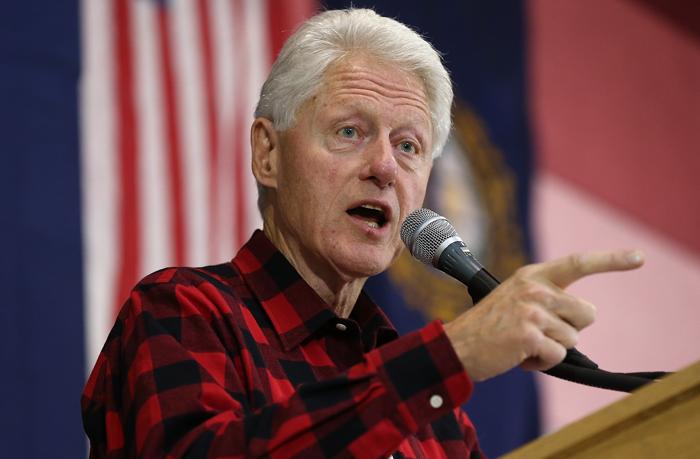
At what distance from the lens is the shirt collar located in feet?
6.06

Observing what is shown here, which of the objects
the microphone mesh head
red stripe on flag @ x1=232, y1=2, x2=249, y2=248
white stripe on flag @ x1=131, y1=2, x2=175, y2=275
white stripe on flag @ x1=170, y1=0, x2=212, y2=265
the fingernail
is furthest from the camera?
red stripe on flag @ x1=232, y1=2, x2=249, y2=248

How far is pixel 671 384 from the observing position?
1.19 meters

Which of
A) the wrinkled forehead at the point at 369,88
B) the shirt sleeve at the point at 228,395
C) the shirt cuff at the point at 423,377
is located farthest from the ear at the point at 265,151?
the shirt cuff at the point at 423,377

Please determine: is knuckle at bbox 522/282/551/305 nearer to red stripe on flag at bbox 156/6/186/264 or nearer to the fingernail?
the fingernail

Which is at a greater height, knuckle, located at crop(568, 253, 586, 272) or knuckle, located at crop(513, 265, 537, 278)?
knuckle, located at crop(568, 253, 586, 272)

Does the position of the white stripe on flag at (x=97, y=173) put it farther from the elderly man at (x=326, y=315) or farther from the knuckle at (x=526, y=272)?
the knuckle at (x=526, y=272)

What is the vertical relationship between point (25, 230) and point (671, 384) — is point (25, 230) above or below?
below

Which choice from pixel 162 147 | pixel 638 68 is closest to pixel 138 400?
pixel 162 147

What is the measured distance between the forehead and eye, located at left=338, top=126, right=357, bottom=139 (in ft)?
0.15

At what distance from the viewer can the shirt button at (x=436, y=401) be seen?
1383 millimetres

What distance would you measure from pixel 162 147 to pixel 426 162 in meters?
1.09

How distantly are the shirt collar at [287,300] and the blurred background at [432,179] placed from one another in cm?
84

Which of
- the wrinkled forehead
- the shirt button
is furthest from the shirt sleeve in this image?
the wrinkled forehead

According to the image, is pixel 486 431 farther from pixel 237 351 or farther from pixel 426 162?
pixel 237 351
